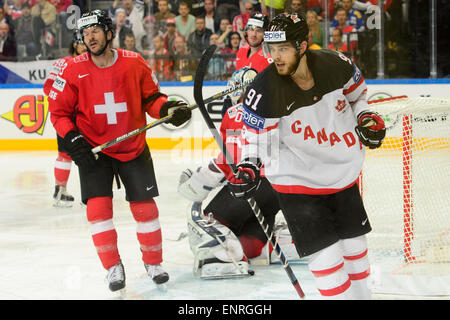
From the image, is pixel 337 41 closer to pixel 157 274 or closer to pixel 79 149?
pixel 157 274

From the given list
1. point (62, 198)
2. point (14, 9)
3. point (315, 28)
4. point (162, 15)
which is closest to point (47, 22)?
point (14, 9)

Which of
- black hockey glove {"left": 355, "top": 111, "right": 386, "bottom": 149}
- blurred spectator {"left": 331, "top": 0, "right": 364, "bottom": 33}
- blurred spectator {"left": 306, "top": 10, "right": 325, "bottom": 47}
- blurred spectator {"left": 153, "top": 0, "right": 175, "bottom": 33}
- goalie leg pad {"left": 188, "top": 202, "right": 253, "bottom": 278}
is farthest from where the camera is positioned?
blurred spectator {"left": 153, "top": 0, "right": 175, "bottom": 33}

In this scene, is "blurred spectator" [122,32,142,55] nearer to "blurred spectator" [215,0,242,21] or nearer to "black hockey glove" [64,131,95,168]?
"blurred spectator" [215,0,242,21]

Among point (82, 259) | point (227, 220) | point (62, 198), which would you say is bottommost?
point (62, 198)

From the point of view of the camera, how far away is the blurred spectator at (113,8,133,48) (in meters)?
8.02

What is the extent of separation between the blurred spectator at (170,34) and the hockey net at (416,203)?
447 cm

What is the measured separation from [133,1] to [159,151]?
1.76 metres

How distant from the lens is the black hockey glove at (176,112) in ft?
10.3

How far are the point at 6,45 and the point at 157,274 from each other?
5.94 metres

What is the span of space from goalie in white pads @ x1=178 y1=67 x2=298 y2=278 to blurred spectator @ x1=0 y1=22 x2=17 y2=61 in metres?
5.45

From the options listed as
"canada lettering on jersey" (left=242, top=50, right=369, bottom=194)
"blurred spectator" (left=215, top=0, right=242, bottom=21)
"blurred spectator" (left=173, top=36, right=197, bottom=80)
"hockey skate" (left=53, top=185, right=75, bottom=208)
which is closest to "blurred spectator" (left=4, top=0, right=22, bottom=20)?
"blurred spectator" (left=173, top=36, right=197, bottom=80)

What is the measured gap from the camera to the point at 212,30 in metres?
8.05

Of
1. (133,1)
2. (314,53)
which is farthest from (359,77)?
(133,1)
